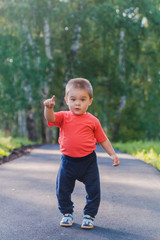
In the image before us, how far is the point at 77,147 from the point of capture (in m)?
4.14

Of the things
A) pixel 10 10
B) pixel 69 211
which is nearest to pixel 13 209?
pixel 69 211

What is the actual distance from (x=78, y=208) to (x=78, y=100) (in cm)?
150

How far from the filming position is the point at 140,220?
4.32 m

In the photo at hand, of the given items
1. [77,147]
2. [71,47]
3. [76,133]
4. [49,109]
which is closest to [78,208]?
[77,147]

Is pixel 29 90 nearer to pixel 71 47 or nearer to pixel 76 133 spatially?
pixel 71 47

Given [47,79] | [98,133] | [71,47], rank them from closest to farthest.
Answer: [98,133]
[47,79]
[71,47]

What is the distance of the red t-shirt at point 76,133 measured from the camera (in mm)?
4152

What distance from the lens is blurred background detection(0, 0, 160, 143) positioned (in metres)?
19.1

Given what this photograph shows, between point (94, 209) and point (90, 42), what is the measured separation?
66.1 ft

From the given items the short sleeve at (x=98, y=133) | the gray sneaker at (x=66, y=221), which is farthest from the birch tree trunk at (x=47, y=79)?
the gray sneaker at (x=66, y=221)

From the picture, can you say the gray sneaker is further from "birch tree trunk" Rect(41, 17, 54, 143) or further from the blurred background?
"birch tree trunk" Rect(41, 17, 54, 143)

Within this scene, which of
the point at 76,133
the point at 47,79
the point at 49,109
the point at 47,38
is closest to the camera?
the point at 49,109

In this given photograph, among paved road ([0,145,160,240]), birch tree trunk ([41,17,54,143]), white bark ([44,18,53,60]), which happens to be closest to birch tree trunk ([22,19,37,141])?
birch tree trunk ([41,17,54,143])

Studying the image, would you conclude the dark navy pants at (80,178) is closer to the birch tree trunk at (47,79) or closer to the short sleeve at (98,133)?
the short sleeve at (98,133)
